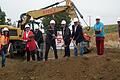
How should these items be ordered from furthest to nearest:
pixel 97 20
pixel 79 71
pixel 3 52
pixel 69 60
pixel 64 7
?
pixel 64 7 → pixel 3 52 → pixel 97 20 → pixel 69 60 → pixel 79 71

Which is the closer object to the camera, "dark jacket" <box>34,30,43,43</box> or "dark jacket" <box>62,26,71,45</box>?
"dark jacket" <box>62,26,71,45</box>

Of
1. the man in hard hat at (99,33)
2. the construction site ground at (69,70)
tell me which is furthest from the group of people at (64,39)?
the construction site ground at (69,70)

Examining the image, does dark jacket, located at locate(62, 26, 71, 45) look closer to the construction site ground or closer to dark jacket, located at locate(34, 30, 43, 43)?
dark jacket, located at locate(34, 30, 43, 43)

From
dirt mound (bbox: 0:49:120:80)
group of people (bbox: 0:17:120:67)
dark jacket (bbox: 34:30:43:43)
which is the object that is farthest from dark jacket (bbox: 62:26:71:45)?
dirt mound (bbox: 0:49:120:80)

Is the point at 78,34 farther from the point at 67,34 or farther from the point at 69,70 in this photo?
the point at 69,70

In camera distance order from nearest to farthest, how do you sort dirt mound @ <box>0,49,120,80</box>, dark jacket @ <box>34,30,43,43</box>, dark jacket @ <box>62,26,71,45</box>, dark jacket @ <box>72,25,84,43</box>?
dirt mound @ <box>0,49,120,80</box> → dark jacket @ <box>72,25,84,43</box> → dark jacket @ <box>62,26,71,45</box> → dark jacket @ <box>34,30,43,43</box>

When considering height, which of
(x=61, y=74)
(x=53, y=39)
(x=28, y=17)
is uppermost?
(x=28, y=17)

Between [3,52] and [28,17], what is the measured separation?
32.6 feet

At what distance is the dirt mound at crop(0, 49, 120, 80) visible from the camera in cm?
1372

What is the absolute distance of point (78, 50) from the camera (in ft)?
57.6

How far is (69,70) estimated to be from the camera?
14.2 metres

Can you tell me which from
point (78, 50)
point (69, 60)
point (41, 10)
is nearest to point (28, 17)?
point (41, 10)

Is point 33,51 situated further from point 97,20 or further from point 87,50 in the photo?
point 87,50

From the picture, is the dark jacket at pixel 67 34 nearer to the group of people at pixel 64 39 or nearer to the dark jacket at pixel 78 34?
the group of people at pixel 64 39
